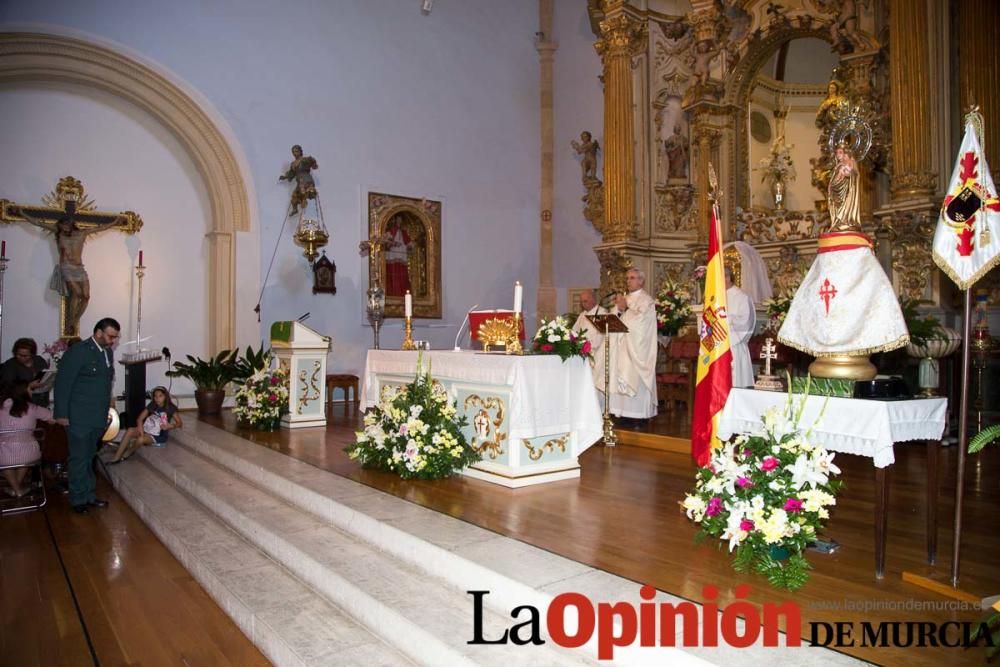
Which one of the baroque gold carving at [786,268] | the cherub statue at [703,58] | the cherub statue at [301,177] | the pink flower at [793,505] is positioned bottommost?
the pink flower at [793,505]

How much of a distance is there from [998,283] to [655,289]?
4.75m

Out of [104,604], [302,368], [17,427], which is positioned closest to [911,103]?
[302,368]

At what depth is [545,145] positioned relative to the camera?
46.0 ft

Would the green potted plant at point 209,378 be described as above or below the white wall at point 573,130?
below

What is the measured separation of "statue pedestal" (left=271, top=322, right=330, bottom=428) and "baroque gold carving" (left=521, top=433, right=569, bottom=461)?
12.5 feet

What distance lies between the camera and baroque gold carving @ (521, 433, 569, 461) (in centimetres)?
531

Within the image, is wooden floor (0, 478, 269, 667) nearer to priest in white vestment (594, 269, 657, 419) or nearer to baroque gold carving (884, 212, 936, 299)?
priest in white vestment (594, 269, 657, 419)

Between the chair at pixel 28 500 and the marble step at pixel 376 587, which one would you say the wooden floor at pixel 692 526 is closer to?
the marble step at pixel 376 587

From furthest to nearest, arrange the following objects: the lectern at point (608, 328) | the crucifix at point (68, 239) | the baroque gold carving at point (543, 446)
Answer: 1. the crucifix at point (68, 239)
2. the lectern at point (608, 328)
3. the baroque gold carving at point (543, 446)

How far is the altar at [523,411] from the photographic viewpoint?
517 centimetres

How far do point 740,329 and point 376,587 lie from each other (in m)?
4.88

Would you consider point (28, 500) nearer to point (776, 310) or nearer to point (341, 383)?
point (341, 383)

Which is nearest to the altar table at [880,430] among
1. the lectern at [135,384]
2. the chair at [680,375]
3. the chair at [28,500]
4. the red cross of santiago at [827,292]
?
the red cross of santiago at [827,292]

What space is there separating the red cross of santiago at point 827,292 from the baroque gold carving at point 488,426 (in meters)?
2.52
